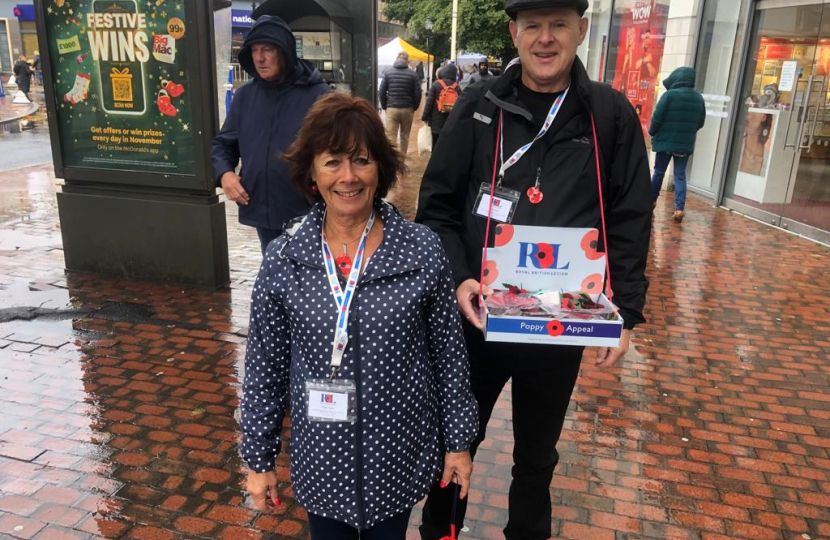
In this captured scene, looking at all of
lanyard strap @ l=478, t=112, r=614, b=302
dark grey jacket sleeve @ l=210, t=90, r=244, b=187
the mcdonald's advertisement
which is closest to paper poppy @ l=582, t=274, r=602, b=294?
lanyard strap @ l=478, t=112, r=614, b=302

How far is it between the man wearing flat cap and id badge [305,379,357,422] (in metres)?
0.55

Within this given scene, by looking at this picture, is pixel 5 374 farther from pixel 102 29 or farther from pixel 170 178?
pixel 102 29

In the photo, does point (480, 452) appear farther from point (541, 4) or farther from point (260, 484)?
point (541, 4)

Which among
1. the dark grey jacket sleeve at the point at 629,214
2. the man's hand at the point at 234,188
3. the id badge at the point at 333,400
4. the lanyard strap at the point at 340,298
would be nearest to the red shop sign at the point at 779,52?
the man's hand at the point at 234,188

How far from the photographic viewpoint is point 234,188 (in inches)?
159

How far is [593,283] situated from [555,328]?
30 cm

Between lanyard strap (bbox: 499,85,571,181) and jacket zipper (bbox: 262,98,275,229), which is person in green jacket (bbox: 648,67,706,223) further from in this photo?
lanyard strap (bbox: 499,85,571,181)

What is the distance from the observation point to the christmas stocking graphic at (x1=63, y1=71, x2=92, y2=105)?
602 cm

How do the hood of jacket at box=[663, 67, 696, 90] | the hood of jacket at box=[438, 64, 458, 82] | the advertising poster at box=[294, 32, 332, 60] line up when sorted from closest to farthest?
1. the hood of jacket at box=[663, 67, 696, 90]
2. the advertising poster at box=[294, 32, 332, 60]
3. the hood of jacket at box=[438, 64, 458, 82]

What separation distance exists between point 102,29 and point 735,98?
28.1 ft

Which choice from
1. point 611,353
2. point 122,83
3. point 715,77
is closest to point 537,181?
point 611,353

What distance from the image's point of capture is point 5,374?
4410 mm

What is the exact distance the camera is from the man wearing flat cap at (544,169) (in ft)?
7.30

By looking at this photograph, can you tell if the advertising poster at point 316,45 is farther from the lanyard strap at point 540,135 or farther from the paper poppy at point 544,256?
the paper poppy at point 544,256
